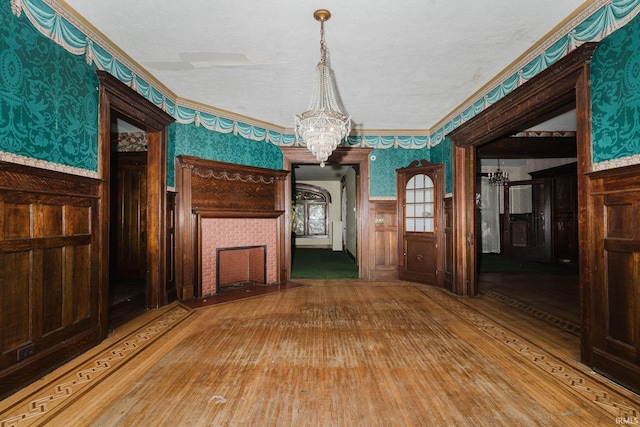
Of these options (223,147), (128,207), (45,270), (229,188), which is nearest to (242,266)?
(229,188)

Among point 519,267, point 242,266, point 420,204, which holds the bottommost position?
point 519,267

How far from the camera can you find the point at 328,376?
2291mm

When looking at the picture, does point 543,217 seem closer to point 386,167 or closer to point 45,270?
point 386,167

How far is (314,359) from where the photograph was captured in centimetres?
257

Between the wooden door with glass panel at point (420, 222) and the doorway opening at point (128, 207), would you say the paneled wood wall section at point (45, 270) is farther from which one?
the wooden door with glass panel at point (420, 222)

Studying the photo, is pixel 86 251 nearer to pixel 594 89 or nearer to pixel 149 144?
pixel 149 144

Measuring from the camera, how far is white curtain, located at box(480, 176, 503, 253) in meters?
10.0

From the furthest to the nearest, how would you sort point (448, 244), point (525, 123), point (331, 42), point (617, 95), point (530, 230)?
point (530, 230) < point (448, 244) < point (525, 123) < point (331, 42) < point (617, 95)

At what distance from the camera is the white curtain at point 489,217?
10.0m

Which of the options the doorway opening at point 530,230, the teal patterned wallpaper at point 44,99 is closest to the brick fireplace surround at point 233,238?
the teal patterned wallpaper at point 44,99

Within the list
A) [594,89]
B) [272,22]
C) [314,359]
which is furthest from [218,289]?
[594,89]

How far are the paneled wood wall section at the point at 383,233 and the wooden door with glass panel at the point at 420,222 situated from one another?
0.41 feet

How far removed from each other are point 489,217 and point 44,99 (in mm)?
11195

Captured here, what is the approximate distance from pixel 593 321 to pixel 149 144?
17.5 feet
